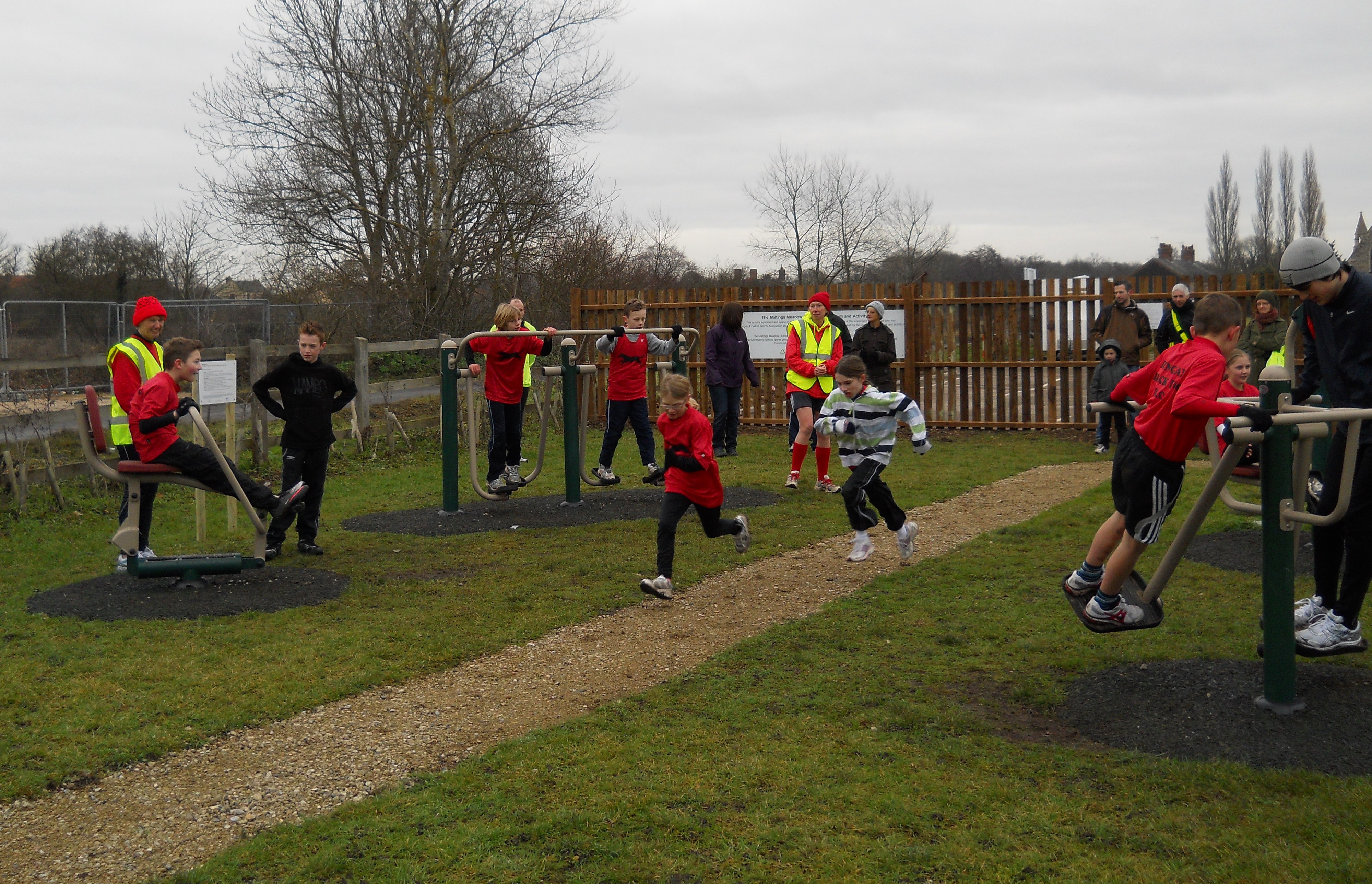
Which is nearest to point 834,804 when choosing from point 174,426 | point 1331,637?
point 1331,637

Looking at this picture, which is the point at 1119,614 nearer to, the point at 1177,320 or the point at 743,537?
the point at 743,537

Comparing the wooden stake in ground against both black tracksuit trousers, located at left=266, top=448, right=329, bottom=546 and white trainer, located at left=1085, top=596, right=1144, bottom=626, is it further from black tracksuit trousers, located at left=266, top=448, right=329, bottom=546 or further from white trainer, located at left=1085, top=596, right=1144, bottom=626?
white trainer, located at left=1085, top=596, right=1144, bottom=626

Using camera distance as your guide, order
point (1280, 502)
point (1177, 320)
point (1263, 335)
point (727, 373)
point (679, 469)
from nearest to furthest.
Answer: point (1280, 502)
point (679, 469)
point (1263, 335)
point (1177, 320)
point (727, 373)

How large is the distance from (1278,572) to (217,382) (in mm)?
8787

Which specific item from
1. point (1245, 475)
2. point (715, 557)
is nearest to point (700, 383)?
point (715, 557)

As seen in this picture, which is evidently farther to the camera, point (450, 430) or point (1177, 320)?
point (1177, 320)

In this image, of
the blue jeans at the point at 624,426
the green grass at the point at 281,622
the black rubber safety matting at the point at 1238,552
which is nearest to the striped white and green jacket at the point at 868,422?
the green grass at the point at 281,622

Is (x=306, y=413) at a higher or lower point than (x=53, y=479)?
higher

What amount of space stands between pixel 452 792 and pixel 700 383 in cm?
1436

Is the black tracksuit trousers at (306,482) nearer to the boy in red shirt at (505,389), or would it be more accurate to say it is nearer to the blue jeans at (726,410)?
the boy in red shirt at (505,389)

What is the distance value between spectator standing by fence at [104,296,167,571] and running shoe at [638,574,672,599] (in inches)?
133

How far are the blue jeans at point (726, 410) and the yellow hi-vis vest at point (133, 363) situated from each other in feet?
24.3

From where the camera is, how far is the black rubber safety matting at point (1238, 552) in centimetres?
737

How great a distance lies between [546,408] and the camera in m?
10.6
